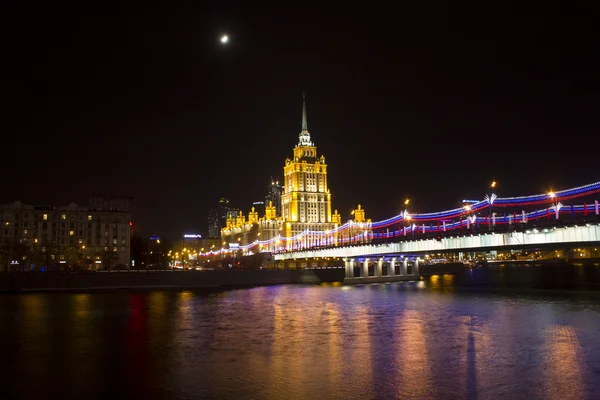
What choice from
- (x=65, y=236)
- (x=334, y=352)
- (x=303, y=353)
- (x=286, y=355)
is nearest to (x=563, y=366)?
(x=334, y=352)

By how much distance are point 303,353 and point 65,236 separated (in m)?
121

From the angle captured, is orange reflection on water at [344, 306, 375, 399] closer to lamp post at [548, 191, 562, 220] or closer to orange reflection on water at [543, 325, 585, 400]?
orange reflection on water at [543, 325, 585, 400]

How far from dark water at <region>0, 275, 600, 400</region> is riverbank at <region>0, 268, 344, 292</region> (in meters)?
34.8

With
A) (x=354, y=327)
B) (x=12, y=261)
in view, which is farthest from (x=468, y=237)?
(x=12, y=261)

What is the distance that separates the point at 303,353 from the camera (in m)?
29.4

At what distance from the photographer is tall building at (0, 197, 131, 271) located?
4914 inches

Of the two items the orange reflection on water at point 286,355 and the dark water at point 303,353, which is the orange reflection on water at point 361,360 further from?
the orange reflection on water at point 286,355

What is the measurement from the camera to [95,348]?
105ft

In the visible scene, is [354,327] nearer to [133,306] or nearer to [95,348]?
[95,348]

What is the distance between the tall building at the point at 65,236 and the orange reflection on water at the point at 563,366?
10700cm

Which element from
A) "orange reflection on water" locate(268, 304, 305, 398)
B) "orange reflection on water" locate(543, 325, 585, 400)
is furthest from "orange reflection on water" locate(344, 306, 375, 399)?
"orange reflection on water" locate(543, 325, 585, 400)

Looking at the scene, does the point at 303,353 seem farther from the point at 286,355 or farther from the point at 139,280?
the point at 139,280

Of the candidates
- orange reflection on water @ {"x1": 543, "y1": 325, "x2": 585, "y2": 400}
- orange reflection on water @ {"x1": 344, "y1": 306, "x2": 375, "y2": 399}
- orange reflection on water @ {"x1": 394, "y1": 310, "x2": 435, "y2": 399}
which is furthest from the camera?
orange reflection on water @ {"x1": 344, "y1": 306, "x2": 375, "y2": 399}

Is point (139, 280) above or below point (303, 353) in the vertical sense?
above
